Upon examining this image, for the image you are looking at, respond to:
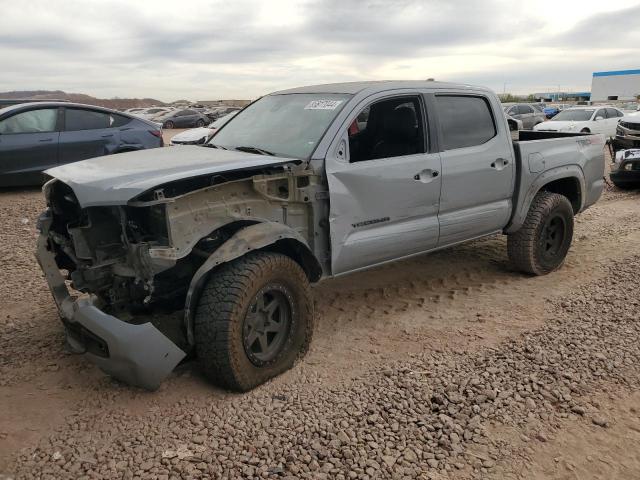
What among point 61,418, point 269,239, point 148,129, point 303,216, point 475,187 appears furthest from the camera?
point 148,129

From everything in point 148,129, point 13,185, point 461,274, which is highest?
point 148,129

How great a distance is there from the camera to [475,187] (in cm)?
465

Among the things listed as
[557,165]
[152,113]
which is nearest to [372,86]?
[557,165]

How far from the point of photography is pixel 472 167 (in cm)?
459

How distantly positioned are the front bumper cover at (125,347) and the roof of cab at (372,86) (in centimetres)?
232

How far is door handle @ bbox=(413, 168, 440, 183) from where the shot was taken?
418 cm

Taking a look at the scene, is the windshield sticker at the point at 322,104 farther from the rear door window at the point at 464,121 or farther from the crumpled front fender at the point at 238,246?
the crumpled front fender at the point at 238,246

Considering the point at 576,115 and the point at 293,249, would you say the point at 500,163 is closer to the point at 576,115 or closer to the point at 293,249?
the point at 293,249

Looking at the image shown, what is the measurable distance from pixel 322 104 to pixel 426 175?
97 cm

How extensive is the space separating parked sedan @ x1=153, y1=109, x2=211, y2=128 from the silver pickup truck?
2811 cm

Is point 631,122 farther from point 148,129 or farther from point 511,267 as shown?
point 148,129

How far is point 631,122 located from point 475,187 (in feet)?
33.7

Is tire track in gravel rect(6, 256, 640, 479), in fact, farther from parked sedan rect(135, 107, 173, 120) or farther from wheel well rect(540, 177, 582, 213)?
parked sedan rect(135, 107, 173, 120)

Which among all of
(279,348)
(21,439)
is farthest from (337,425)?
(21,439)
